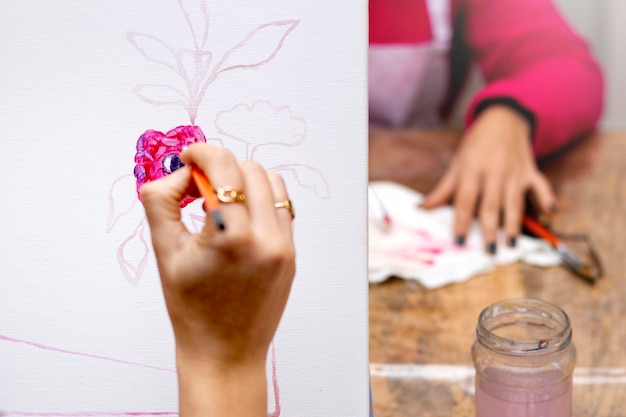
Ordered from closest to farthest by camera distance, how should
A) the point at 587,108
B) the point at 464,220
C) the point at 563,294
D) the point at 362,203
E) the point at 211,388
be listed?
the point at 211,388, the point at 362,203, the point at 563,294, the point at 464,220, the point at 587,108

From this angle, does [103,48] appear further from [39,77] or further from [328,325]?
[328,325]

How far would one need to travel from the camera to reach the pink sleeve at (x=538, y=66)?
1.12 meters

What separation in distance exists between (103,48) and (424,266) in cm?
48

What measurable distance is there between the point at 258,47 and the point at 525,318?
12.3 inches

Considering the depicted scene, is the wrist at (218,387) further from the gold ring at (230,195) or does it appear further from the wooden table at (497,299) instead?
the wooden table at (497,299)

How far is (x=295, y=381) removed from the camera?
0.56 meters

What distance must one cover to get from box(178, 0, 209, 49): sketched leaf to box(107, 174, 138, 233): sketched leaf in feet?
0.32

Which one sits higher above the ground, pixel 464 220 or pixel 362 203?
pixel 362 203

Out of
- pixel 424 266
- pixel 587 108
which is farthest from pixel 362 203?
pixel 587 108

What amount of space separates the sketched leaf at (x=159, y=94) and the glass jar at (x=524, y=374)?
0.28 meters

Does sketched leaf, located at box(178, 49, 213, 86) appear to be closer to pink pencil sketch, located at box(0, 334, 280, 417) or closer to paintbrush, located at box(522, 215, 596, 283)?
pink pencil sketch, located at box(0, 334, 280, 417)

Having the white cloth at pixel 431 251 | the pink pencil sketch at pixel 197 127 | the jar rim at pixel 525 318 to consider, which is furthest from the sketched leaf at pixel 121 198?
the white cloth at pixel 431 251

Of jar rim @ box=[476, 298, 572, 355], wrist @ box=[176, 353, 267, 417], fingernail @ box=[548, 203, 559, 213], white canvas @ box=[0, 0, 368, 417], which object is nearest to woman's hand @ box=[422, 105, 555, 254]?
fingernail @ box=[548, 203, 559, 213]

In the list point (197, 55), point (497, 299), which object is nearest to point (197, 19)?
point (197, 55)
